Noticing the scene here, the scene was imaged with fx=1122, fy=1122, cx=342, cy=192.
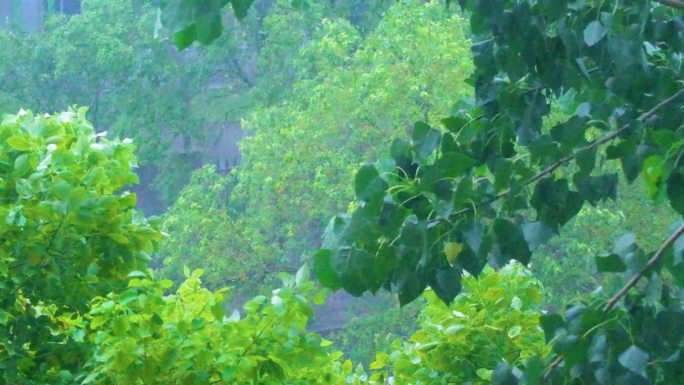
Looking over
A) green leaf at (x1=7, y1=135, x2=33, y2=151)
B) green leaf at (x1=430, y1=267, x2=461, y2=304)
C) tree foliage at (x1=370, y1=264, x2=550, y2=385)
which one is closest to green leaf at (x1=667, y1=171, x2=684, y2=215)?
green leaf at (x1=430, y1=267, x2=461, y2=304)

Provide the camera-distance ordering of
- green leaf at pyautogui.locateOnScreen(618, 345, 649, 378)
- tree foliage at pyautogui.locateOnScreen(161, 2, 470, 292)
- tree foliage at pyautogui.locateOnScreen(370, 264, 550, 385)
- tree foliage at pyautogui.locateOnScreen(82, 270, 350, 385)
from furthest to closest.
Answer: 1. tree foliage at pyautogui.locateOnScreen(161, 2, 470, 292)
2. tree foliage at pyautogui.locateOnScreen(370, 264, 550, 385)
3. tree foliage at pyautogui.locateOnScreen(82, 270, 350, 385)
4. green leaf at pyautogui.locateOnScreen(618, 345, 649, 378)

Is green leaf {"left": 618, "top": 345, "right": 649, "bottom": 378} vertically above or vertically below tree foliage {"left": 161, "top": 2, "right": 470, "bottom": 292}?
above

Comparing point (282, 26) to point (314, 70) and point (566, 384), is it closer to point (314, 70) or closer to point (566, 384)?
point (314, 70)

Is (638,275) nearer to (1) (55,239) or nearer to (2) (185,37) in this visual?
(2) (185,37)

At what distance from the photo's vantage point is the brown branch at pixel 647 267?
4.11 feet

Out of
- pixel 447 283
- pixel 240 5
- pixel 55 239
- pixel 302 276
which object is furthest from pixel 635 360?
pixel 55 239

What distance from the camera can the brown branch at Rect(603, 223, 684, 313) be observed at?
125 cm

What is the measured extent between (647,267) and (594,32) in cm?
29

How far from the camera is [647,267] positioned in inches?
50.0

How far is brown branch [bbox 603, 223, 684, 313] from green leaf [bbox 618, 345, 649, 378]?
0.08 m

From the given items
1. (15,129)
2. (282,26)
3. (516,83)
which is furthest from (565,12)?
(282,26)

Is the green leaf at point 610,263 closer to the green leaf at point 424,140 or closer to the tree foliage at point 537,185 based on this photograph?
the tree foliage at point 537,185

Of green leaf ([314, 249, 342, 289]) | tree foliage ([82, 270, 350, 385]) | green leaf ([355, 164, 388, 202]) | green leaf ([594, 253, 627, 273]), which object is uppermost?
green leaf ([355, 164, 388, 202])

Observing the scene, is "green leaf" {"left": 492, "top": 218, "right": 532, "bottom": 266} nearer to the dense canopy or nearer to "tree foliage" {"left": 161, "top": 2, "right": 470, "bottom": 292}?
the dense canopy
